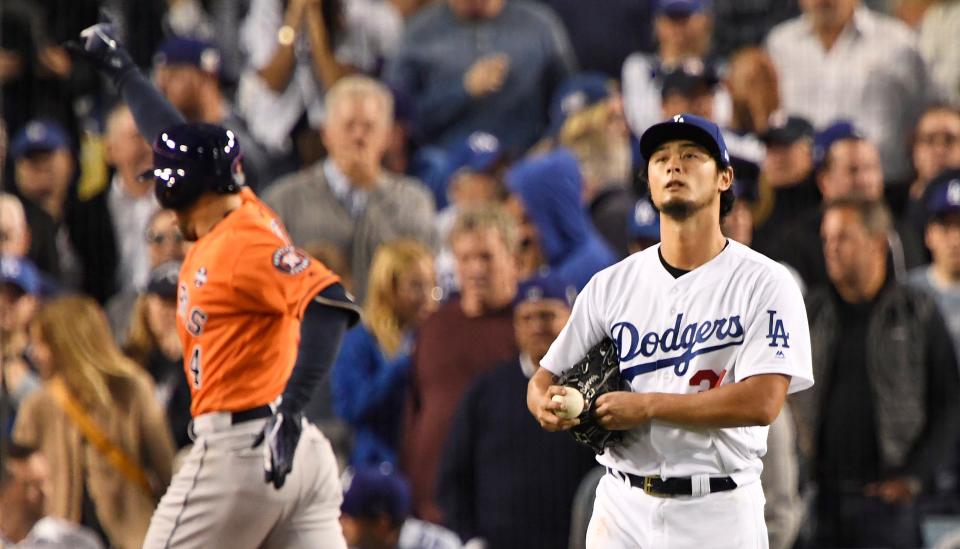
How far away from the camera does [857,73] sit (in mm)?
7871

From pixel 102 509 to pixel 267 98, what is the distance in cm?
264

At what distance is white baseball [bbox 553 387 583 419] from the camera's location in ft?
12.2

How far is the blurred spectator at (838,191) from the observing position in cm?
682

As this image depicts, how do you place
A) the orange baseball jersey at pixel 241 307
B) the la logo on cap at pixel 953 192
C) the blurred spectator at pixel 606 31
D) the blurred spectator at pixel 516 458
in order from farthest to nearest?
the blurred spectator at pixel 606 31 → the la logo on cap at pixel 953 192 → the blurred spectator at pixel 516 458 → the orange baseball jersey at pixel 241 307

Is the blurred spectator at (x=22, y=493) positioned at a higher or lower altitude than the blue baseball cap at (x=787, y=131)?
lower

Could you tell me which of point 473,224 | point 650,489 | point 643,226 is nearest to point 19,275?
point 473,224

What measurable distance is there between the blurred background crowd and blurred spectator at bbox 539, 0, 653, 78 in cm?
2

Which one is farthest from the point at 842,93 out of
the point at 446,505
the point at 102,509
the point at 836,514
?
the point at 102,509

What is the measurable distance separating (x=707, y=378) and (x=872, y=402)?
272 cm

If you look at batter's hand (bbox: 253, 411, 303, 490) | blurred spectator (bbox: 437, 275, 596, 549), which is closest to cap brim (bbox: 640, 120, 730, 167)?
batter's hand (bbox: 253, 411, 303, 490)

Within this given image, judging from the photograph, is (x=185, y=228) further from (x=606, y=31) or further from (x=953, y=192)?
(x=606, y=31)

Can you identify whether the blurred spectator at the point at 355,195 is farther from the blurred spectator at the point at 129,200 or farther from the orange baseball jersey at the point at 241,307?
the orange baseball jersey at the point at 241,307

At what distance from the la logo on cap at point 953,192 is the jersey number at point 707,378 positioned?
334 cm

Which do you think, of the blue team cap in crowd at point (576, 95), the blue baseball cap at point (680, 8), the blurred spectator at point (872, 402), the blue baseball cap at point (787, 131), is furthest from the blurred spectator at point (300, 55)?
the blurred spectator at point (872, 402)
